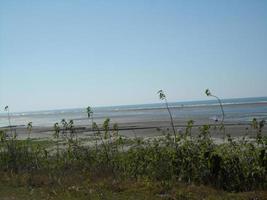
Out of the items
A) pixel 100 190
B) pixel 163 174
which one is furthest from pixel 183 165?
pixel 100 190

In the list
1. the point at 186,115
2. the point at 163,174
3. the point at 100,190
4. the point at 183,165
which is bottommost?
the point at 100,190

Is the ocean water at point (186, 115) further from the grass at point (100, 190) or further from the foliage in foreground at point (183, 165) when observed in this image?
the grass at point (100, 190)

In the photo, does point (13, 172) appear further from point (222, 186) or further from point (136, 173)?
point (222, 186)

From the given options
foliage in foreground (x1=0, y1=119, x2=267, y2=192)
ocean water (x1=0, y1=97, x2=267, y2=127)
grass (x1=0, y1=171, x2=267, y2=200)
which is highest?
ocean water (x1=0, y1=97, x2=267, y2=127)

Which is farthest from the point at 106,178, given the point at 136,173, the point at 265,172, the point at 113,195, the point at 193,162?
the point at 265,172

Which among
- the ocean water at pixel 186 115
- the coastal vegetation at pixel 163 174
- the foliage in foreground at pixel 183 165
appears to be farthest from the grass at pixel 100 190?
the ocean water at pixel 186 115

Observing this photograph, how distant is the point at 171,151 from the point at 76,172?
3.05 m

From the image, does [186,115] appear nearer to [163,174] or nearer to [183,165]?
[163,174]

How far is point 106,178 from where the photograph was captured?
1224 centimetres

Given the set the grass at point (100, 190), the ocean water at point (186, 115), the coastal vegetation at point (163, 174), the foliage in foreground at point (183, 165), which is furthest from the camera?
the ocean water at point (186, 115)

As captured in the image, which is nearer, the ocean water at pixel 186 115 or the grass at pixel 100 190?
the grass at pixel 100 190

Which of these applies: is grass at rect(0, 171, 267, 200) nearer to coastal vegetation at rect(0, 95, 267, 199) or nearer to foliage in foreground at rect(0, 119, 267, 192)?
coastal vegetation at rect(0, 95, 267, 199)

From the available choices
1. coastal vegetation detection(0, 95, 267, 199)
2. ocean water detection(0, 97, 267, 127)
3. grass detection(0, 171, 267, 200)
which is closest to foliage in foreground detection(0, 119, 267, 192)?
coastal vegetation detection(0, 95, 267, 199)

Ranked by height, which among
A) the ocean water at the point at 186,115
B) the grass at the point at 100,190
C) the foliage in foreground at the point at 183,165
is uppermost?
the ocean water at the point at 186,115
